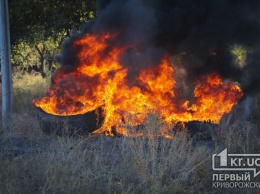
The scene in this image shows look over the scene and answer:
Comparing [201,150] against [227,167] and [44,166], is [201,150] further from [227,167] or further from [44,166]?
[44,166]

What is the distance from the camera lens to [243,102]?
10695 millimetres

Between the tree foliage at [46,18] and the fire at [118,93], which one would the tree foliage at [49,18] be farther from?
the fire at [118,93]

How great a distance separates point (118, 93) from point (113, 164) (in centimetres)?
276

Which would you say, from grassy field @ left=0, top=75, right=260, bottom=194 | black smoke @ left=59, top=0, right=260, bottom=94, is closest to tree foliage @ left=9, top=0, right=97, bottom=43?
black smoke @ left=59, top=0, right=260, bottom=94

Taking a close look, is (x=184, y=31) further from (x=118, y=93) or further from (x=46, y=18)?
(x=46, y=18)

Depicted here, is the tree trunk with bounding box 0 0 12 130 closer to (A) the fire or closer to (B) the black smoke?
(A) the fire

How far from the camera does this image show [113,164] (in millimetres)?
6660

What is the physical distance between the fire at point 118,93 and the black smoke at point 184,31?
0.21 meters

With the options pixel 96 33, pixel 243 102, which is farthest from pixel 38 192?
pixel 243 102

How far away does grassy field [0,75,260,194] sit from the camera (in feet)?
19.2

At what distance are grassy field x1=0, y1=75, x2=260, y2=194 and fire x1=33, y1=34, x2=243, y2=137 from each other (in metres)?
0.73

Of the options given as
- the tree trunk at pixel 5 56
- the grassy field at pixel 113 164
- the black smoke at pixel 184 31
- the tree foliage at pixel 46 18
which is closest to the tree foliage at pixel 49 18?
the tree foliage at pixel 46 18

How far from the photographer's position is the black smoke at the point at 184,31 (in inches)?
370

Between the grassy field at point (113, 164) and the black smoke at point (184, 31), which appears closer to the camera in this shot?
the grassy field at point (113, 164)
